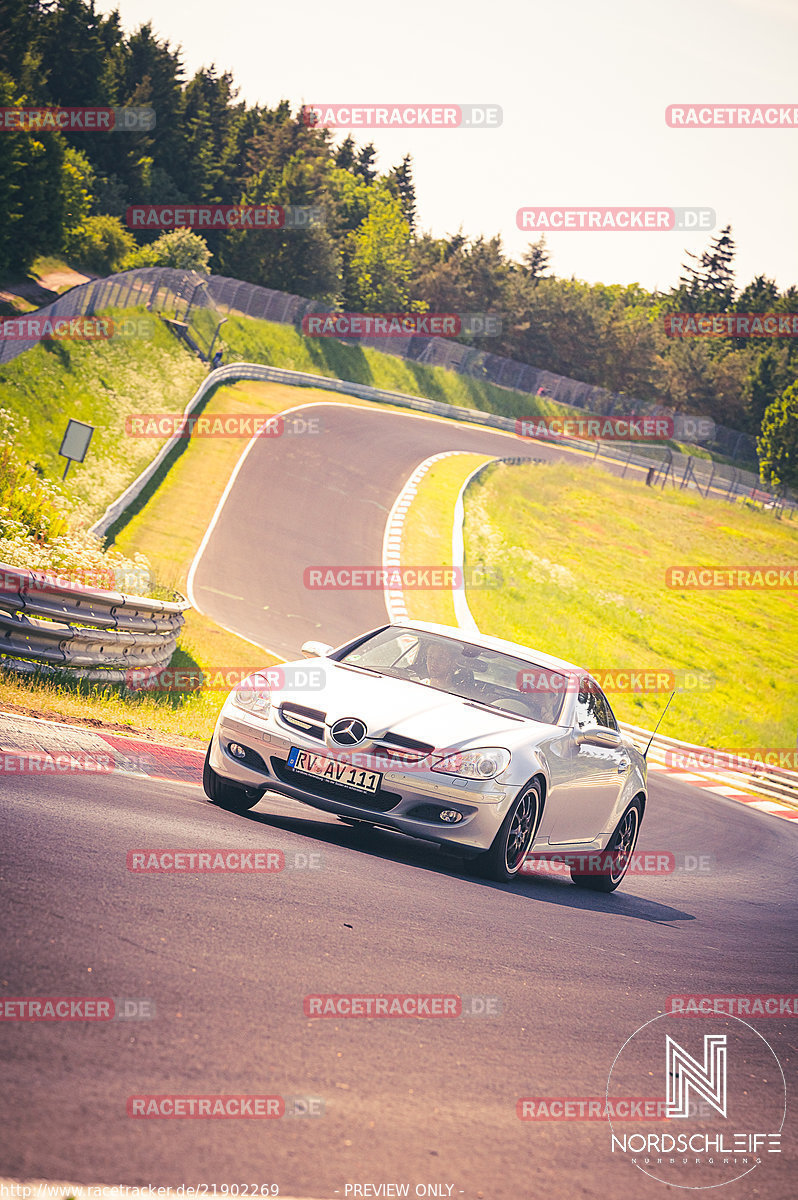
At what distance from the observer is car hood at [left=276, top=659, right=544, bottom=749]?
744 centimetres

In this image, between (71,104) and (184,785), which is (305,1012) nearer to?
(184,785)

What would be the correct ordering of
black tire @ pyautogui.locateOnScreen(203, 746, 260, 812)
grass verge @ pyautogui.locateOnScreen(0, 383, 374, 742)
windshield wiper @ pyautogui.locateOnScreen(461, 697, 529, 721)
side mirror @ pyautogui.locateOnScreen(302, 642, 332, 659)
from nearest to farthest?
black tire @ pyautogui.locateOnScreen(203, 746, 260, 812), windshield wiper @ pyautogui.locateOnScreen(461, 697, 529, 721), side mirror @ pyautogui.locateOnScreen(302, 642, 332, 659), grass verge @ pyautogui.locateOnScreen(0, 383, 374, 742)

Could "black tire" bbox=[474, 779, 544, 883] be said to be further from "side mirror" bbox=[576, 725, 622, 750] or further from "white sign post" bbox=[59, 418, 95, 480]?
"white sign post" bbox=[59, 418, 95, 480]

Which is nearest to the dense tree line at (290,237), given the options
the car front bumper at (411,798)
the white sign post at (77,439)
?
the white sign post at (77,439)

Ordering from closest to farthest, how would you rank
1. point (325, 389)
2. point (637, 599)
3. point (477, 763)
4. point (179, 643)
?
point (477, 763)
point (179, 643)
point (637, 599)
point (325, 389)

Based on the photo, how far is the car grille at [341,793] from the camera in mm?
7270

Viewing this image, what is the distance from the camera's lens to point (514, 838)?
7777 mm

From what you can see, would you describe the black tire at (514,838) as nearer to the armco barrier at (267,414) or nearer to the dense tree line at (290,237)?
the armco barrier at (267,414)

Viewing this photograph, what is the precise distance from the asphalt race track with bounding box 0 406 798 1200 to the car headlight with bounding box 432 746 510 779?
0.72m

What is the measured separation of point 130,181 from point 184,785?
78483 mm

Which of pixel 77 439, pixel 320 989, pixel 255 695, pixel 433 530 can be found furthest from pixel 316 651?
pixel 433 530

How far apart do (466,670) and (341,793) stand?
1.93 metres

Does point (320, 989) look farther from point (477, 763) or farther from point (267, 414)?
point (267, 414)

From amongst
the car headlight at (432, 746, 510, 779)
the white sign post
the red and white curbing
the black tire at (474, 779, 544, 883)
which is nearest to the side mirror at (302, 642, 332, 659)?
the car headlight at (432, 746, 510, 779)
